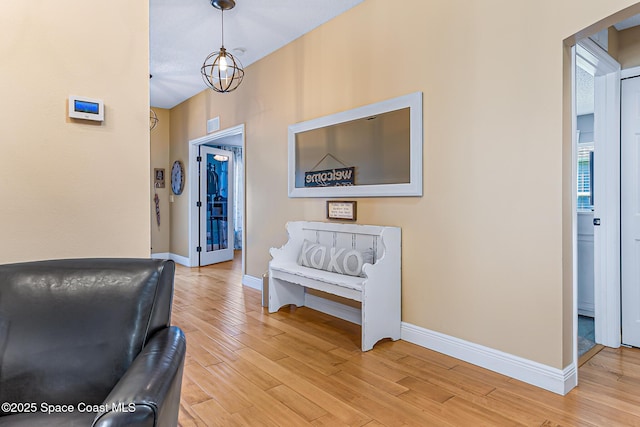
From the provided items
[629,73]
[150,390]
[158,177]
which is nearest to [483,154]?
[629,73]

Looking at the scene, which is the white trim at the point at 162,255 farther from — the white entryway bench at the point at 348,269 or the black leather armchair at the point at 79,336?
the black leather armchair at the point at 79,336

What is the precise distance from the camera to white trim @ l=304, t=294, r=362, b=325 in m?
3.39

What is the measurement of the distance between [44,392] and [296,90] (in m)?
3.47

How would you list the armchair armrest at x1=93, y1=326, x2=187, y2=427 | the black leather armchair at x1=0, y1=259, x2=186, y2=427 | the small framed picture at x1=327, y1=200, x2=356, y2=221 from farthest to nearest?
the small framed picture at x1=327, y1=200, x2=356, y2=221 < the black leather armchair at x1=0, y1=259, x2=186, y2=427 < the armchair armrest at x1=93, y1=326, x2=187, y2=427

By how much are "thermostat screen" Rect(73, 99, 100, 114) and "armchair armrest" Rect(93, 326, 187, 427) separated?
4.02ft

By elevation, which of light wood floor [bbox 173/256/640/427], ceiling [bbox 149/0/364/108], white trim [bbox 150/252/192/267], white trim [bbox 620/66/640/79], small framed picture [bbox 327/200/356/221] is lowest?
light wood floor [bbox 173/256/640/427]

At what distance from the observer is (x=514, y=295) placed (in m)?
2.38

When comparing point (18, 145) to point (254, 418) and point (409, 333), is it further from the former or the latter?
point (409, 333)

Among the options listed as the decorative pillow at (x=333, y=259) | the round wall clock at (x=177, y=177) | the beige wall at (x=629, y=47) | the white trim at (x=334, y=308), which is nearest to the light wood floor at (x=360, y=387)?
the white trim at (x=334, y=308)

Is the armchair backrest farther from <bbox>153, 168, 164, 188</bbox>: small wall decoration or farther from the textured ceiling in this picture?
<bbox>153, 168, 164, 188</bbox>: small wall decoration

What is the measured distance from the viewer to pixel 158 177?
698cm

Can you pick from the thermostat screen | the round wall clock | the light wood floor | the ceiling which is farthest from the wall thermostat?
the round wall clock

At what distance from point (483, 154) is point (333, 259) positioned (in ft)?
4.79

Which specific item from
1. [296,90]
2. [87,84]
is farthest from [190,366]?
[296,90]
